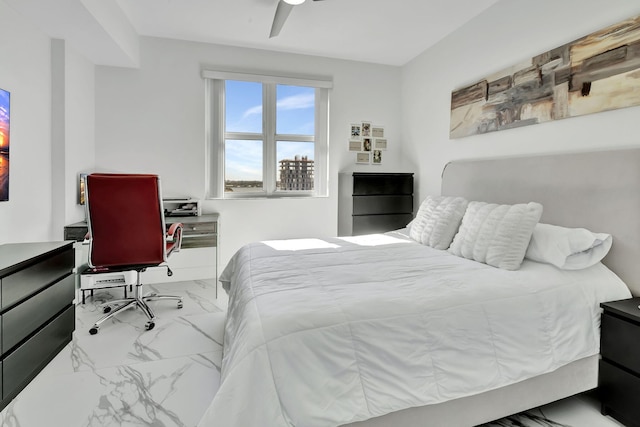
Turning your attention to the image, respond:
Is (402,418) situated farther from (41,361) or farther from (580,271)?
(41,361)

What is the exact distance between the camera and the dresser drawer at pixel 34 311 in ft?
5.46

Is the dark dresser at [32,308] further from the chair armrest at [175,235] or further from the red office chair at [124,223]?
the chair armrest at [175,235]

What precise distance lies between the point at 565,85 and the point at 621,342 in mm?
1661

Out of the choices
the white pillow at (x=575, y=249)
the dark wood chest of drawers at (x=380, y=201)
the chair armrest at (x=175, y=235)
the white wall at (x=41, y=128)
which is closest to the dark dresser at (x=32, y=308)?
the white wall at (x=41, y=128)

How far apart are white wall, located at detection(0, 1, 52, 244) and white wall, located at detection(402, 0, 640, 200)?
3.70m

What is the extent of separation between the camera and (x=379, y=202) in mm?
3889

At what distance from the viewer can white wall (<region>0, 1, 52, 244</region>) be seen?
7.57 ft

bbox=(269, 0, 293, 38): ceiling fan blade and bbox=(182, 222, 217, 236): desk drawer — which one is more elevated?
bbox=(269, 0, 293, 38): ceiling fan blade

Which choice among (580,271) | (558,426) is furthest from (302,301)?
(580,271)

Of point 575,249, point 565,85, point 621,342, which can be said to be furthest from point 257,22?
point 621,342

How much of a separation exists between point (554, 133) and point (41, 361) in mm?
3629

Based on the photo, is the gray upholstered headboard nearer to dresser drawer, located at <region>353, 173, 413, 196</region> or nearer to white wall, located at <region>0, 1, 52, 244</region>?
dresser drawer, located at <region>353, 173, 413, 196</region>

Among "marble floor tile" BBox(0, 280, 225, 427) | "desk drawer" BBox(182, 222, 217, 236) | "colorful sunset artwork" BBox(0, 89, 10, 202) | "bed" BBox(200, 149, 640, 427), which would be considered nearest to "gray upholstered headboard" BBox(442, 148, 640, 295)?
"bed" BBox(200, 149, 640, 427)

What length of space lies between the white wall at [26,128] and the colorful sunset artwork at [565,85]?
3685 millimetres
